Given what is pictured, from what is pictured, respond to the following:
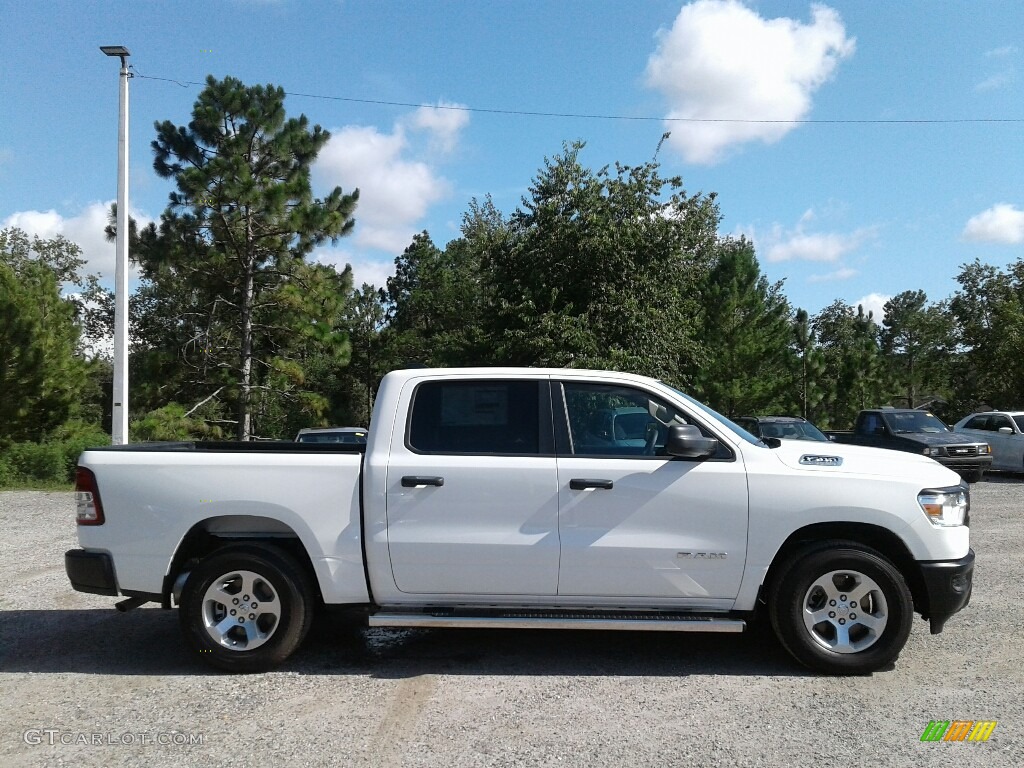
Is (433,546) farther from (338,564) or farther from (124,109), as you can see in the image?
(124,109)

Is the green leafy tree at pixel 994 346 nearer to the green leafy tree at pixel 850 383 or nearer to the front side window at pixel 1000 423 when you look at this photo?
the green leafy tree at pixel 850 383

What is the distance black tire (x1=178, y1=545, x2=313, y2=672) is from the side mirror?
2414mm

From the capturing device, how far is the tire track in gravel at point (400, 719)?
157 inches

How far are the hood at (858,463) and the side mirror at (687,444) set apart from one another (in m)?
0.51

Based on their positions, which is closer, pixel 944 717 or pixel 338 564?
pixel 944 717

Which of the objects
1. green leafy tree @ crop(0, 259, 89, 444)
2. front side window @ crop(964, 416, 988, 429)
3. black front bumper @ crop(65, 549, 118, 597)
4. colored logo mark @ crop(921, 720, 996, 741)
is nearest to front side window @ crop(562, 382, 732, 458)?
colored logo mark @ crop(921, 720, 996, 741)

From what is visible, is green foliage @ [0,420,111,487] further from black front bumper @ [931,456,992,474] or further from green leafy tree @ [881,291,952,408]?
green leafy tree @ [881,291,952,408]

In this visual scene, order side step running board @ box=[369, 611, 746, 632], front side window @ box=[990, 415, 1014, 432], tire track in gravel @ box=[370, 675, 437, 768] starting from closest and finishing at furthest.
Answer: tire track in gravel @ box=[370, 675, 437, 768]
side step running board @ box=[369, 611, 746, 632]
front side window @ box=[990, 415, 1014, 432]

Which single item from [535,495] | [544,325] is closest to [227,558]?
[535,495]

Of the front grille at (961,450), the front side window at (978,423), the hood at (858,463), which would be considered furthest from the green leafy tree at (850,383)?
the hood at (858,463)

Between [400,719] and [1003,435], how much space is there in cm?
1924

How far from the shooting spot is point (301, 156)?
79.7 ft

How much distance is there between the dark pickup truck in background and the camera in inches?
661

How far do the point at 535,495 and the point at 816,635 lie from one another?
1.91 m
